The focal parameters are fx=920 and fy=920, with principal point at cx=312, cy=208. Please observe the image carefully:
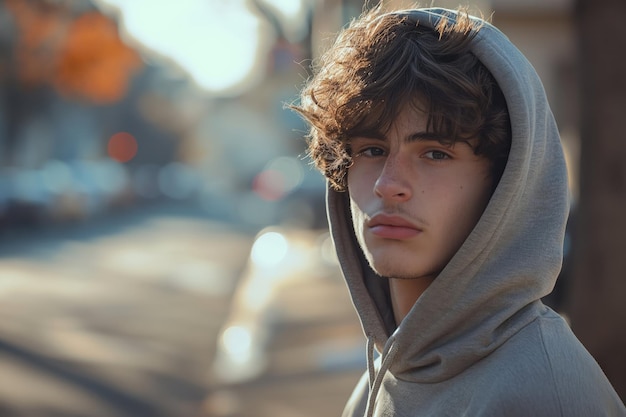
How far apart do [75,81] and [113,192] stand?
6063mm

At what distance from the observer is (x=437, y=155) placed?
185 centimetres

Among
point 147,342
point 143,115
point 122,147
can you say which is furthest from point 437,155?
point 143,115

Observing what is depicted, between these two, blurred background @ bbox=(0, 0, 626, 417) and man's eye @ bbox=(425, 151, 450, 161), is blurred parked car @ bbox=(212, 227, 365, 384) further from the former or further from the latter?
man's eye @ bbox=(425, 151, 450, 161)

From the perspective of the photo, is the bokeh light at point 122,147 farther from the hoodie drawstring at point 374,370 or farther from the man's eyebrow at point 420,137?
the man's eyebrow at point 420,137

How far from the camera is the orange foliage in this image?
35750 millimetres

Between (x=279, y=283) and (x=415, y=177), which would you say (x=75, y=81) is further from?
(x=415, y=177)

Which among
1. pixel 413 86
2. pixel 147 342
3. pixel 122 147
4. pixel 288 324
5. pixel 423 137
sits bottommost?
pixel 423 137

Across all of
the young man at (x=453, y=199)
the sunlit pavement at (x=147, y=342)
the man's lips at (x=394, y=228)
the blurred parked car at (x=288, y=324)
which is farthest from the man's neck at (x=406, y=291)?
the blurred parked car at (x=288, y=324)

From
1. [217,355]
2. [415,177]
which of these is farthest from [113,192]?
[415,177]

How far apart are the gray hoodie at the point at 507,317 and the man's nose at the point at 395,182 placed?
0.16 metres

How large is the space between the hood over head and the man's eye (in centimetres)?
13

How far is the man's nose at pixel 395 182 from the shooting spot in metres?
1.82

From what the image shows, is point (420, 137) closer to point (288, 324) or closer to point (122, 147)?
point (288, 324)

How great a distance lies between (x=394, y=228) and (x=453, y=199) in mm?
131
